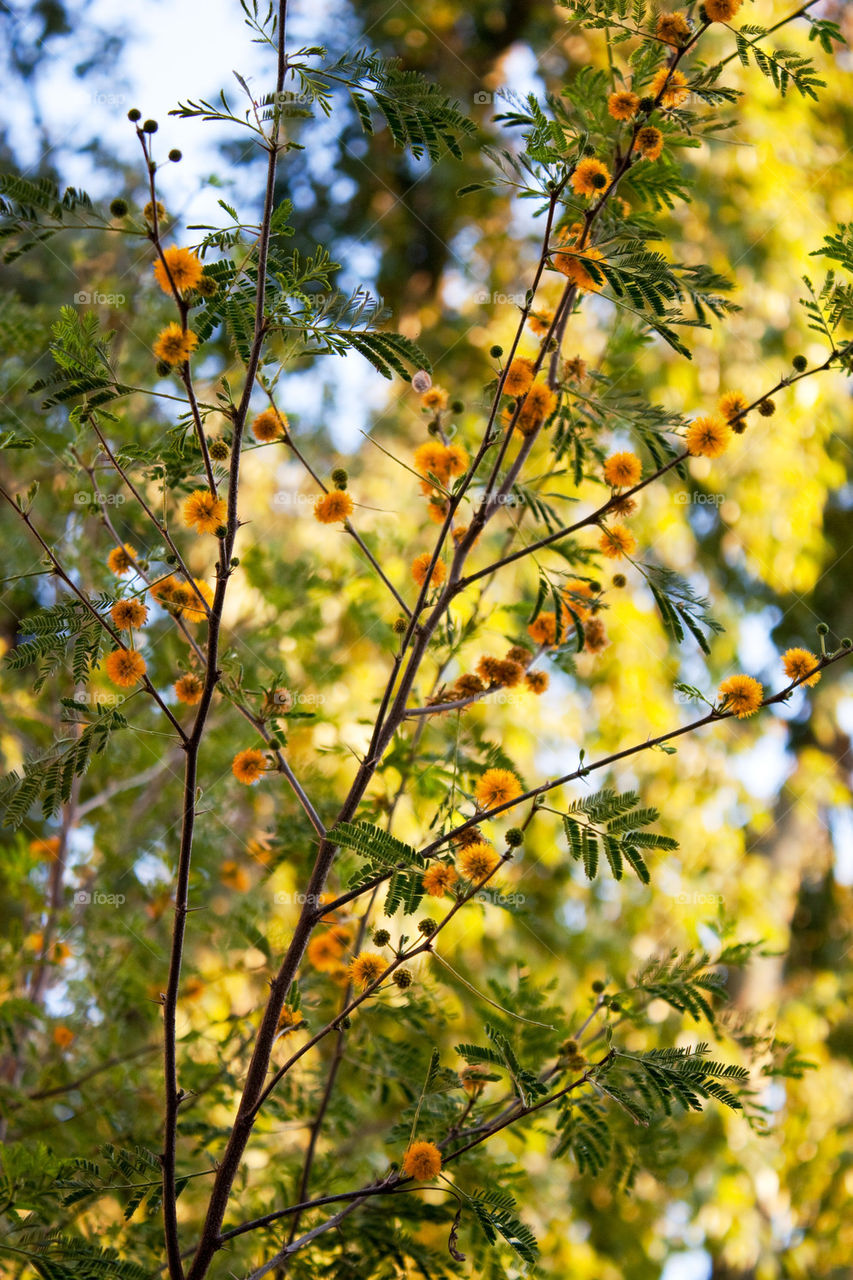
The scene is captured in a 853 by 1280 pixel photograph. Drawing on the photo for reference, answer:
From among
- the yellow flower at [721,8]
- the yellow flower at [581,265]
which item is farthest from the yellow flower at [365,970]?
the yellow flower at [721,8]

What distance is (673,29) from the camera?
1188 mm

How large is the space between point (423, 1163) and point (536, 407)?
35.3 inches

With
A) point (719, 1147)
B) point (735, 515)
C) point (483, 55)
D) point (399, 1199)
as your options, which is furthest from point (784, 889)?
point (483, 55)

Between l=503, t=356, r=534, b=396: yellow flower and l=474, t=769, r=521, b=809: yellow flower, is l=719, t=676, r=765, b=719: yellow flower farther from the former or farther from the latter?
l=503, t=356, r=534, b=396: yellow flower

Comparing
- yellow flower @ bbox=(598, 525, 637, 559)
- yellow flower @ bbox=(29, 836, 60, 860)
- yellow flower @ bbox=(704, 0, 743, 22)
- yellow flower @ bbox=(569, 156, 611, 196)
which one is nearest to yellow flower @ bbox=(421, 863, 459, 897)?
yellow flower @ bbox=(598, 525, 637, 559)

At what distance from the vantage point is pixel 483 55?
4.45 meters

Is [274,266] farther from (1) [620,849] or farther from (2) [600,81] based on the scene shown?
(1) [620,849]

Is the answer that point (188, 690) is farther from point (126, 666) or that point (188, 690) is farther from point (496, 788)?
point (496, 788)

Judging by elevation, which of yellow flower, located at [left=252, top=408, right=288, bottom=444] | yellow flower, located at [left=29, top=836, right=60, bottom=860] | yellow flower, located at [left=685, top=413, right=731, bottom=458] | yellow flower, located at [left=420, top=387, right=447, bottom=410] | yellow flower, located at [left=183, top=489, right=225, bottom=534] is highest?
yellow flower, located at [left=29, top=836, right=60, bottom=860]

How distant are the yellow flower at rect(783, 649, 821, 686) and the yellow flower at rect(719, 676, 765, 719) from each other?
0.23ft

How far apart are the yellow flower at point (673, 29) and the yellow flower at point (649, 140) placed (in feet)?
0.32

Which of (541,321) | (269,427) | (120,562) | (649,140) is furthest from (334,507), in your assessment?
(649,140)

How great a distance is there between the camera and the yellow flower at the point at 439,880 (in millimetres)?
1102

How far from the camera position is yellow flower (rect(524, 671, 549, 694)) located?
1375 millimetres
